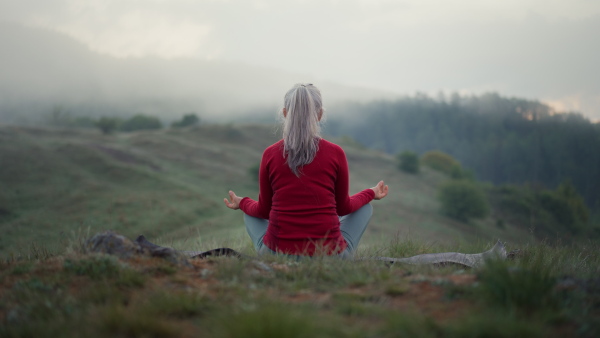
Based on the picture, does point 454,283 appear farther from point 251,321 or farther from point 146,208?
point 146,208

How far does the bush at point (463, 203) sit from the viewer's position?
52.8 meters

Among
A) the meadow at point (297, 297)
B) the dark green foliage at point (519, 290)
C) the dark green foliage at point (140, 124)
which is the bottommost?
the meadow at point (297, 297)

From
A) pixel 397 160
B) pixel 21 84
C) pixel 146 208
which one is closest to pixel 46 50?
pixel 21 84

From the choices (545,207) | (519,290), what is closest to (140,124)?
(545,207)

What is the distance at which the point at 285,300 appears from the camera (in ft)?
9.37

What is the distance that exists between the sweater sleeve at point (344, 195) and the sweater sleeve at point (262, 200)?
2.45 ft

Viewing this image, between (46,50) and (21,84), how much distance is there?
35380 millimetres

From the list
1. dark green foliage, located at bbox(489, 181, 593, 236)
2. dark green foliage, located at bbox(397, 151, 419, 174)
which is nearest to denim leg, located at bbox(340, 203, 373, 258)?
dark green foliage, located at bbox(489, 181, 593, 236)

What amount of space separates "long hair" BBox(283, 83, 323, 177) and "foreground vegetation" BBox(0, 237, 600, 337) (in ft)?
3.44

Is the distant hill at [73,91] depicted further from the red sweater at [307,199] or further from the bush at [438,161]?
the red sweater at [307,199]

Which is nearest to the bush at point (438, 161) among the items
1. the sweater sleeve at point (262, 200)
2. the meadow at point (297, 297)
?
the meadow at point (297, 297)

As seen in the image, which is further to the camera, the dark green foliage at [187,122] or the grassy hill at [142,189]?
the dark green foliage at [187,122]

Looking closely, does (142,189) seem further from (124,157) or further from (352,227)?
(352,227)

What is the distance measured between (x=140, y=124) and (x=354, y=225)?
281 ft
